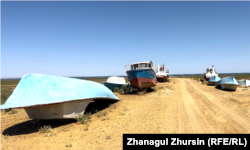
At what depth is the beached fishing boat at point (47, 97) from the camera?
5.52 meters

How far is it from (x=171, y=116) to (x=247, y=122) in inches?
129

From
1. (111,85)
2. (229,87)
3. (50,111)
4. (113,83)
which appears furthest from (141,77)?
(229,87)

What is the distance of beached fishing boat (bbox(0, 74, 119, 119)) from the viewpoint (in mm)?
5516

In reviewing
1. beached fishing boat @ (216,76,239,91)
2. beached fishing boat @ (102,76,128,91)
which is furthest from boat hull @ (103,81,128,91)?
beached fishing boat @ (216,76,239,91)

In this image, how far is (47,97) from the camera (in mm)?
5766

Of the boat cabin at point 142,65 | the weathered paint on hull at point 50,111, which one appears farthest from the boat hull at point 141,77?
the weathered paint on hull at point 50,111

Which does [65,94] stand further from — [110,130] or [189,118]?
[189,118]

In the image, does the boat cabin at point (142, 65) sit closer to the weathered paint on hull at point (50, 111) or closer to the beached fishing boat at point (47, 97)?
the beached fishing boat at point (47, 97)

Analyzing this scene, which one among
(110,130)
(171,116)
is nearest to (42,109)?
(110,130)

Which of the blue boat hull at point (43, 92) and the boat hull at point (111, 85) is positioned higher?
the blue boat hull at point (43, 92)

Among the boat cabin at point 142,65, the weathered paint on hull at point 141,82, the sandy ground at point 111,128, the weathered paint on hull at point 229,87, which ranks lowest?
the sandy ground at point 111,128

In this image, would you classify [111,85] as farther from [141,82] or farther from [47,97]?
[47,97]

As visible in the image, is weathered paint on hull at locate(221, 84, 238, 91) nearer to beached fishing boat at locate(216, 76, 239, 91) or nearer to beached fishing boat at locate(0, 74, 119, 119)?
beached fishing boat at locate(216, 76, 239, 91)

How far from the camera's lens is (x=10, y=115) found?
29.6ft
